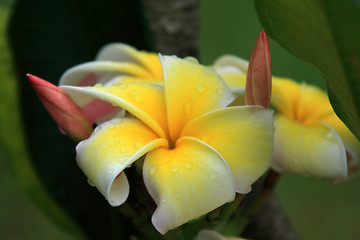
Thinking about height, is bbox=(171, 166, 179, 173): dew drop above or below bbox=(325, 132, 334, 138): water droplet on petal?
above

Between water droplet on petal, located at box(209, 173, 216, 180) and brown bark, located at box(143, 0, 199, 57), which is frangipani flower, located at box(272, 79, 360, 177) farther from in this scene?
brown bark, located at box(143, 0, 199, 57)

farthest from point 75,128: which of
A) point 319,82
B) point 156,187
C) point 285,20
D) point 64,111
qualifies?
point 319,82

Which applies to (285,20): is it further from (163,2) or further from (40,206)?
(40,206)

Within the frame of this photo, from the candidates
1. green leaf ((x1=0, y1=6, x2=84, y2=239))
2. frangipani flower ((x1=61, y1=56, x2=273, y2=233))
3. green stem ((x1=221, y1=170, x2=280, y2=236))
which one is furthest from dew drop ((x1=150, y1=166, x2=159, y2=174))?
green leaf ((x1=0, y1=6, x2=84, y2=239))

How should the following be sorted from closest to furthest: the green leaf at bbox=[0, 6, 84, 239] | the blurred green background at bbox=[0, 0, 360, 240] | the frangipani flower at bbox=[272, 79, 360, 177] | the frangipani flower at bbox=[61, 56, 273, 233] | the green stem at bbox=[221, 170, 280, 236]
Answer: the frangipani flower at bbox=[61, 56, 273, 233] → the frangipani flower at bbox=[272, 79, 360, 177] → the green stem at bbox=[221, 170, 280, 236] → the green leaf at bbox=[0, 6, 84, 239] → the blurred green background at bbox=[0, 0, 360, 240]

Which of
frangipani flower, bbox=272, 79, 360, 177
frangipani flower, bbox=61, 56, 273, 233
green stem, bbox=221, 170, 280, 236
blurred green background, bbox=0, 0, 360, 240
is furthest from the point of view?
blurred green background, bbox=0, 0, 360, 240

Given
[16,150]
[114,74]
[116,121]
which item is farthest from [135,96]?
[16,150]

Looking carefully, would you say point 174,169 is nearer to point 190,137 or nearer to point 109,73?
point 190,137
